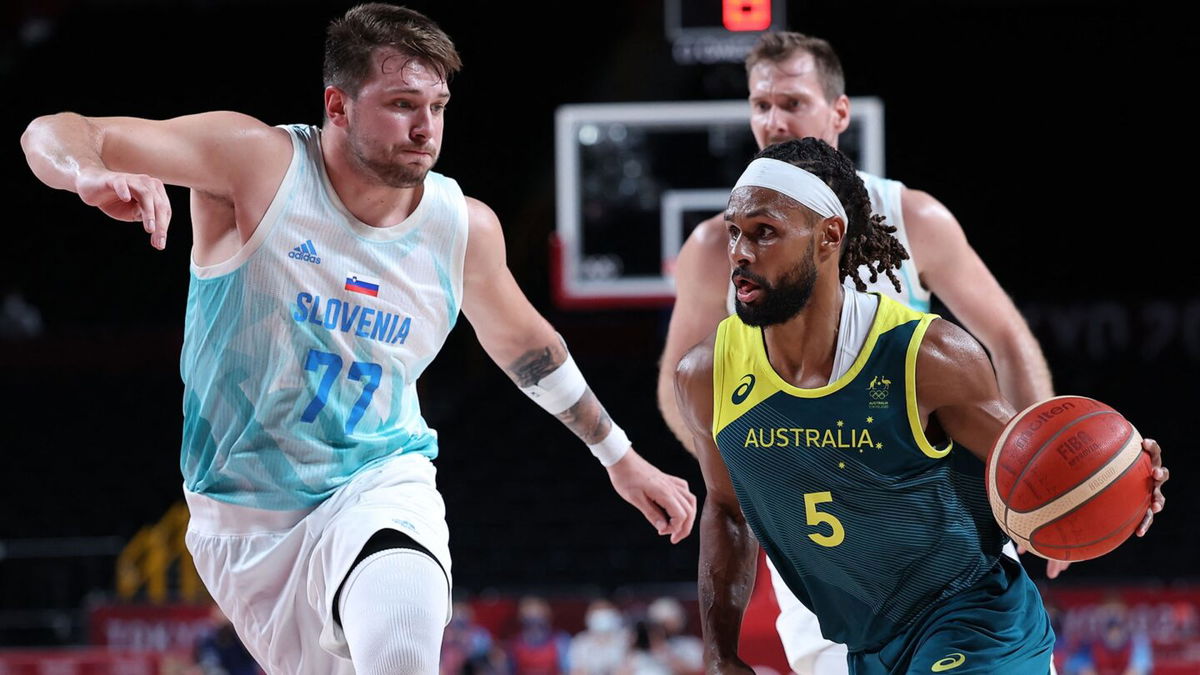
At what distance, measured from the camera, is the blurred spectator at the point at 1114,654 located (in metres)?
9.81

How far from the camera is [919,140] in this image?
56.5 feet

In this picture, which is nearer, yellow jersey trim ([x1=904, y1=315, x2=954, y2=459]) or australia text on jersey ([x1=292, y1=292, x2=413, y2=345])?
yellow jersey trim ([x1=904, y1=315, x2=954, y2=459])

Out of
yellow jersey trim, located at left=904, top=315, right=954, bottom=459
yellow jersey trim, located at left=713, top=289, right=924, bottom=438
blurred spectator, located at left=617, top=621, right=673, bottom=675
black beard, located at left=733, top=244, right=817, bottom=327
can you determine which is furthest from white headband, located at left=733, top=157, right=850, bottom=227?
blurred spectator, located at left=617, top=621, right=673, bottom=675

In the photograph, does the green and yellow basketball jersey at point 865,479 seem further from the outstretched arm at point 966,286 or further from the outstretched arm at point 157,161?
the outstretched arm at point 157,161

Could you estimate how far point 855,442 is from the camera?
322 centimetres

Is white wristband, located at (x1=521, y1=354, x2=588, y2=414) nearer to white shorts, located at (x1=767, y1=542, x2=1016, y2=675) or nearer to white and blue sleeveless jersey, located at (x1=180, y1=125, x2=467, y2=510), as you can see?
white and blue sleeveless jersey, located at (x1=180, y1=125, x2=467, y2=510)

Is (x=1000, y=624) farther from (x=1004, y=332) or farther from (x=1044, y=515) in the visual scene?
(x=1004, y=332)

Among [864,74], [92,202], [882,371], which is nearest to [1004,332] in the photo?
[882,371]

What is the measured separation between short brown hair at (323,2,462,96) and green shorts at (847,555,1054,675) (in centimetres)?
182

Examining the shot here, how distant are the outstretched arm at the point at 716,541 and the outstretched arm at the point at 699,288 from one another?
78 centimetres

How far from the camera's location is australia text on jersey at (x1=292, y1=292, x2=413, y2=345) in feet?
11.8

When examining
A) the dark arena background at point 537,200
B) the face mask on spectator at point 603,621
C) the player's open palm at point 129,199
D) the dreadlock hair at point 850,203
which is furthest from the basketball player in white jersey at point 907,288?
the dark arena background at point 537,200

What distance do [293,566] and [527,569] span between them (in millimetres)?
11413

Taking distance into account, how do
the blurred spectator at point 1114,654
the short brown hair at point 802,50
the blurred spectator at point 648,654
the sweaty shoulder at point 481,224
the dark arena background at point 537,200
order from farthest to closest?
the dark arena background at point 537,200 → the blurred spectator at point 648,654 → the blurred spectator at point 1114,654 → the short brown hair at point 802,50 → the sweaty shoulder at point 481,224
